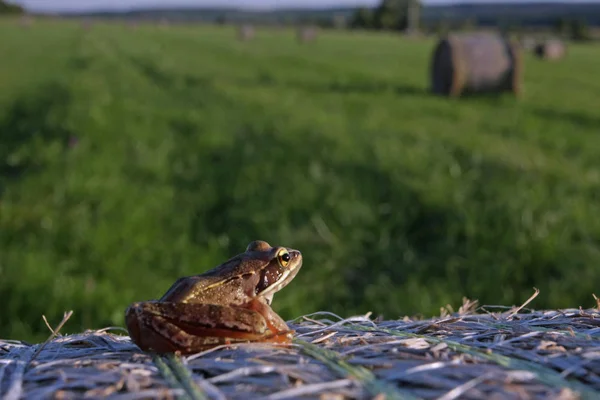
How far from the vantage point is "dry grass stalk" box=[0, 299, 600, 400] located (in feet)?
7.52

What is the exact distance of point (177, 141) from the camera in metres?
13.5

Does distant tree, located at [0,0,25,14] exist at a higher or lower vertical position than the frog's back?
higher

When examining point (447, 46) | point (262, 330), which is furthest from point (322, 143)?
point (447, 46)

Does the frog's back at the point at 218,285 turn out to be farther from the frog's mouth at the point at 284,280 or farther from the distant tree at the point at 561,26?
the distant tree at the point at 561,26

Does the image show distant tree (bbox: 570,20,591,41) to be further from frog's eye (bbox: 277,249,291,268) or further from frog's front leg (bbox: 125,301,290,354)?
frog's front leg (bbox: 125,301,290,354)

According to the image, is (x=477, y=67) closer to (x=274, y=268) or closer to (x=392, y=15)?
(x=274, y=268)

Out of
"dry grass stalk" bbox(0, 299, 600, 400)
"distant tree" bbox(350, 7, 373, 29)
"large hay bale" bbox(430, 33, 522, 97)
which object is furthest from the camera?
"distant tree" bbox(350, 7, 373, 29)

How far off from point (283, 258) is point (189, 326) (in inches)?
23.8

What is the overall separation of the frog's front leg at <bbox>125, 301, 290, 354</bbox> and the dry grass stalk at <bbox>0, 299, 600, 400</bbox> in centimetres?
5

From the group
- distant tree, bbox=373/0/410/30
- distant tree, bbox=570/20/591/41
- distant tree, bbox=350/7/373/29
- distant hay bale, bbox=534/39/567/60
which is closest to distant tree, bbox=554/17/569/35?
distant tree, bbox=570/20/591/41

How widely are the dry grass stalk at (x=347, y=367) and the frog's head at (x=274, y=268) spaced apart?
0.87ft

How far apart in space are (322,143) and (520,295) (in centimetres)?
583

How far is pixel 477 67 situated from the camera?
23.3 metres

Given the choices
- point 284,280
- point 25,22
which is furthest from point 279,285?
point 25,22
